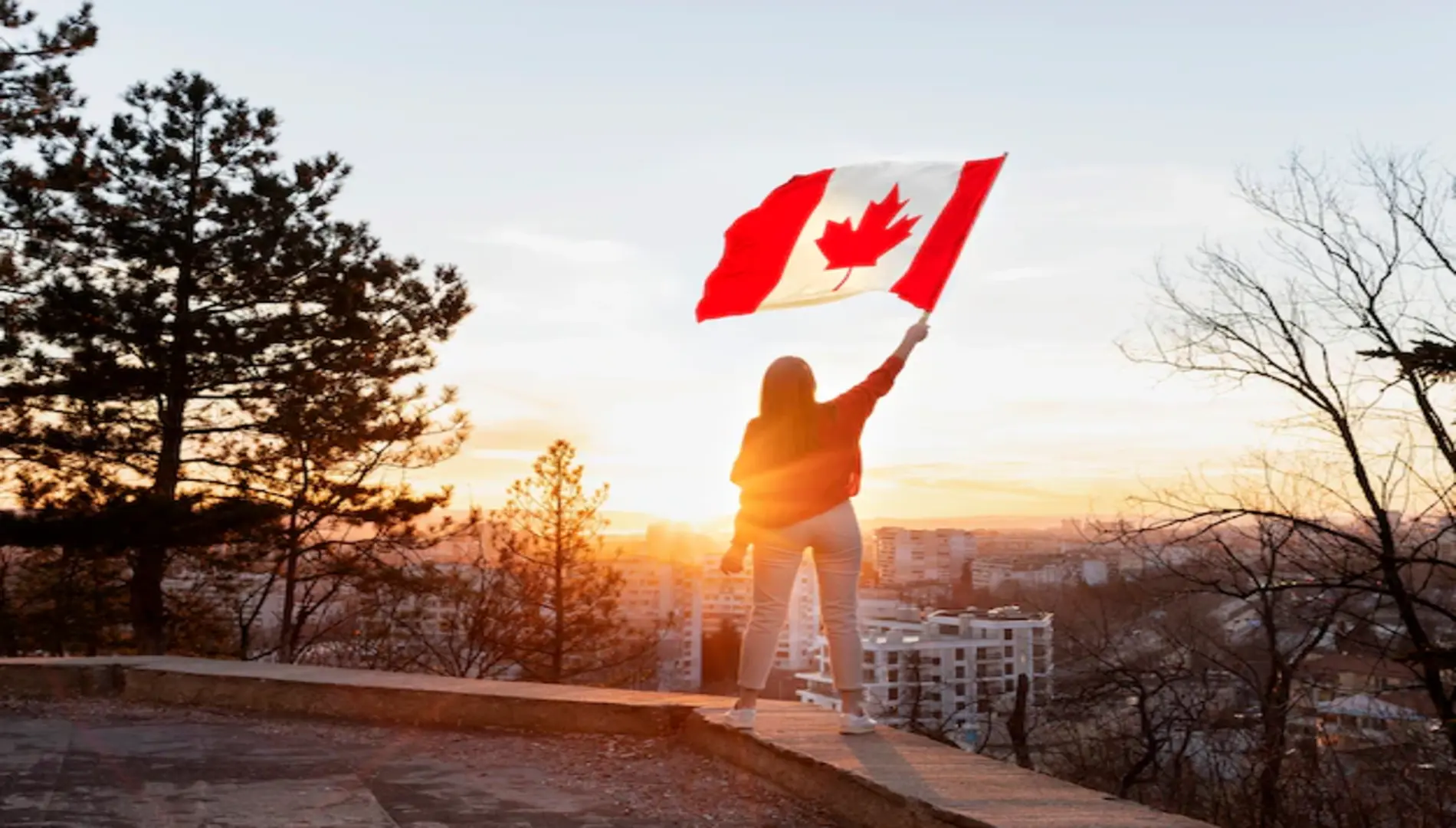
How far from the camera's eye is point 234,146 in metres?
21.1

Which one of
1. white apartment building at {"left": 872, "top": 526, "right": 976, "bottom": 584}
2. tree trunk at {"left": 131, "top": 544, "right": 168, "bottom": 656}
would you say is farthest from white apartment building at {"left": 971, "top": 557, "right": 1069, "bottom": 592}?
tree trunk at {"left": 131, "top": 544, "right": 168, "bottom": 656}

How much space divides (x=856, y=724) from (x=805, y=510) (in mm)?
989

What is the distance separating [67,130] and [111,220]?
262 cm

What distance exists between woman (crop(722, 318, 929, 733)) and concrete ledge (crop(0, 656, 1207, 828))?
13.4 inches

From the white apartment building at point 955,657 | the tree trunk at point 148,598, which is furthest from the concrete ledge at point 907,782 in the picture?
the tree trunk at point 148,598

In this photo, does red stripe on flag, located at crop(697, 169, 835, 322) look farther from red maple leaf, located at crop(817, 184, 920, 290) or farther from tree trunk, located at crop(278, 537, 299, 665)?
tree trunk, located at crop(278, 537, 299, 665)

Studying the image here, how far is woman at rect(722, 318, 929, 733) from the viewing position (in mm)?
5324

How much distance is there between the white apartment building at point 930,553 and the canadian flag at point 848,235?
46525mm

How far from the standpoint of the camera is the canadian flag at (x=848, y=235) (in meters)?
6.45

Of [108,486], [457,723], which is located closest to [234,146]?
[108,486]

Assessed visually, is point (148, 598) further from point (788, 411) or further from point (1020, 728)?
point (788, 411)

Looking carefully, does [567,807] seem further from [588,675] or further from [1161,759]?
[588,675]

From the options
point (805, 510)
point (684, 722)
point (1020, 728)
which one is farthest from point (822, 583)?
point (1020, 728)

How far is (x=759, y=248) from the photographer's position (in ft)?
22.8
